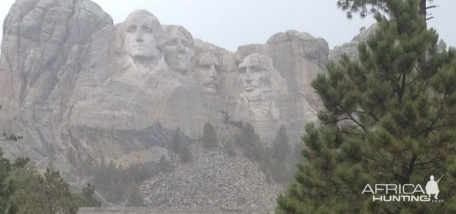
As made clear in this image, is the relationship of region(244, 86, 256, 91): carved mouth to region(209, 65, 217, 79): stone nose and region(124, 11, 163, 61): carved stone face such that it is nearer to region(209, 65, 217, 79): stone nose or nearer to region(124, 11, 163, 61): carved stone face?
region(209, 65, 217, 79): stone nose

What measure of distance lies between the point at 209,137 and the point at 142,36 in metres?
11.2

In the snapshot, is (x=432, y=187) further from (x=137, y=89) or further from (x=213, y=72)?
(x=213, y=72)

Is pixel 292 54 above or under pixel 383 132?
above

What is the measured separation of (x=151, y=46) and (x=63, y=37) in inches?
375

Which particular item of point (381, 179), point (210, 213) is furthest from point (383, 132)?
point (210, 213)

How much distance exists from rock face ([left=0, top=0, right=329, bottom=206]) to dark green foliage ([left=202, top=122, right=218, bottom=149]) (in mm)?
938

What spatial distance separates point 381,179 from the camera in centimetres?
758

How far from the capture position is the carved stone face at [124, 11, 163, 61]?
58.0 meters

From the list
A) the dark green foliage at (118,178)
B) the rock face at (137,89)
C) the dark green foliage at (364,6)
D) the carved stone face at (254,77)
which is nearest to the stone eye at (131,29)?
the rock face at (137,89)

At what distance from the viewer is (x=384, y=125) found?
24.2ft

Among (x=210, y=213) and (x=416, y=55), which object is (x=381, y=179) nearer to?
(x=416, y=55)

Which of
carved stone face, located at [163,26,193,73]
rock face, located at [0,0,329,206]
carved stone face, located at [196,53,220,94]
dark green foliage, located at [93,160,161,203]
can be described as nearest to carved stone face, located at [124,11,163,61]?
rock face, located at [0,0,329,206]

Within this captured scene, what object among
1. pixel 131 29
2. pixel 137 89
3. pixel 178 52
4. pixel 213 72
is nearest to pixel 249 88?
pixel 213 72

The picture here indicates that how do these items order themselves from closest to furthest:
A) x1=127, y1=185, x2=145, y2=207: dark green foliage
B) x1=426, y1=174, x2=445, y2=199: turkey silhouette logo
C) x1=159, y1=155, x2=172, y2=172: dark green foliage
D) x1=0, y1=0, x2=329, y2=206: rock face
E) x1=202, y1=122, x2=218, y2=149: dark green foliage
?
x1=426, y1=174, x2=445, y2=199: turkey silhouette logo → x1=127, y1=185, x2=145, y2=207: dark green foliage → x1=159, y1=155, x2=172, y2=172: dark green foliage → x1=0, y1=0, x2=329, y2=206: rock face → x1=202, y1=122, x2=218, y2=149: dark green foliage
